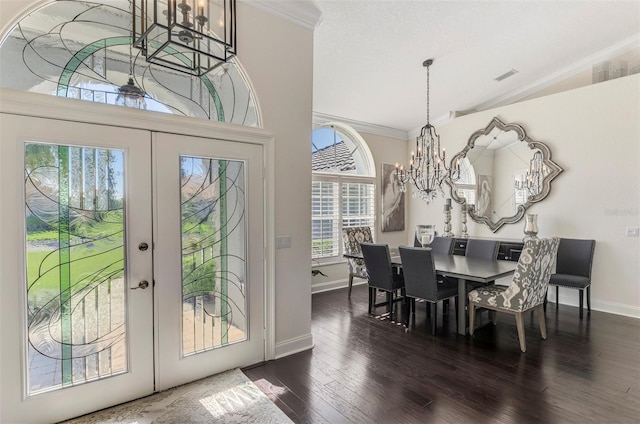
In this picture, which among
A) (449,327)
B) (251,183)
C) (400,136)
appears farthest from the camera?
(400,136)

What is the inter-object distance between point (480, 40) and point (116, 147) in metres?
4.41

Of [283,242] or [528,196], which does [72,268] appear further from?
[528,196]

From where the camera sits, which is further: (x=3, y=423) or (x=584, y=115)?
(x=584, y=115)

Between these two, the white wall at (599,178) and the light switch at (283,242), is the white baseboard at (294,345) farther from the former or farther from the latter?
the white wall at (599,178)

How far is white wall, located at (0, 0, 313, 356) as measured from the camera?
9.86ft

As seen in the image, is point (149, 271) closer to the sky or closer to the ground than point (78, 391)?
closer to the sky

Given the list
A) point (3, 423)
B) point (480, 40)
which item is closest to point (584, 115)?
point (480, 40)

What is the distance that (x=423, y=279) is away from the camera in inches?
149

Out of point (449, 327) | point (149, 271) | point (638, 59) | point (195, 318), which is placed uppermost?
point (638, 59)

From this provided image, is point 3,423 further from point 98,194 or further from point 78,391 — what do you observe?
point 98,194

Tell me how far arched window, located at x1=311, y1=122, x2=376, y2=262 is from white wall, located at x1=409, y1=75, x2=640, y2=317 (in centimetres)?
285

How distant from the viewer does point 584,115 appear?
4723 millimetres

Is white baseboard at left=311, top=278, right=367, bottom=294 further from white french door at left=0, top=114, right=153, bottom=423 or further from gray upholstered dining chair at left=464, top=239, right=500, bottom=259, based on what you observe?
A: white french door at left=0, top=114, right=153, bottom=423

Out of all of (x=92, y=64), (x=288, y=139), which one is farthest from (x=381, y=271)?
(x=92, y=64)
